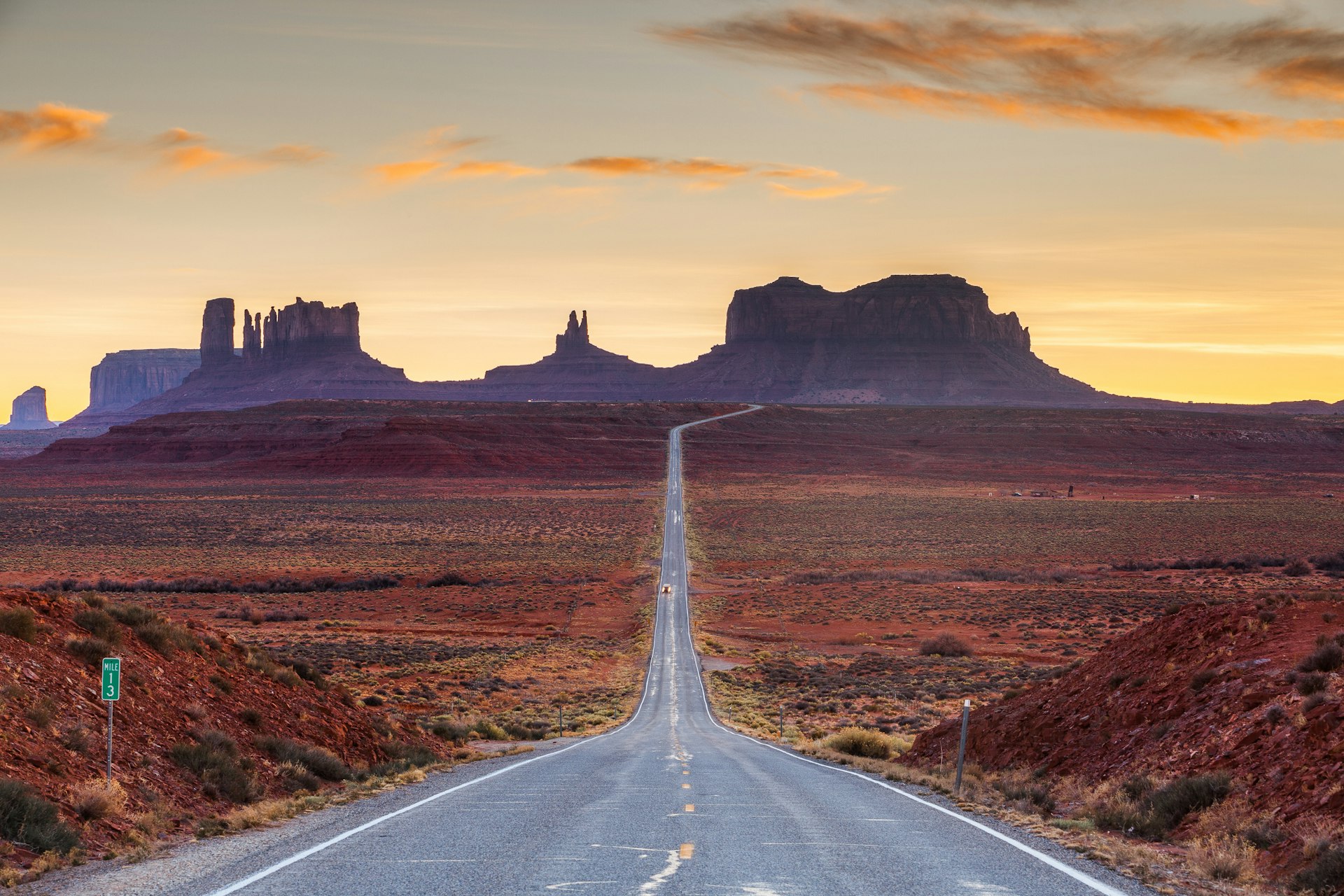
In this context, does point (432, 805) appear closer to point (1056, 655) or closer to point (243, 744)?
point (243, 744)

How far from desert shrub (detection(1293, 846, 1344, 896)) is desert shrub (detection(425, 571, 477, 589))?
61859 millimetres

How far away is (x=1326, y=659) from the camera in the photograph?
482 inches

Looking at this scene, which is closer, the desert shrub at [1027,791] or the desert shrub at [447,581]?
the desert shrub at [1027,791]

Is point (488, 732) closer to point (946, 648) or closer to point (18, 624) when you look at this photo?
point (18, 624)

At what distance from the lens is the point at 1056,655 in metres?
44.3

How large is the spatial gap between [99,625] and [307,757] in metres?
3.31

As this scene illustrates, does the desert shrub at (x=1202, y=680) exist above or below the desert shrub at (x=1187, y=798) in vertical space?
above

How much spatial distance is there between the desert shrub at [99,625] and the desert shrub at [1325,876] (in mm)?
13901

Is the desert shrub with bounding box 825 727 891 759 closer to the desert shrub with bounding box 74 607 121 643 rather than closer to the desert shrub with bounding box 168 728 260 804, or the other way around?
the desert shrub with bounding box 168 728 260 804

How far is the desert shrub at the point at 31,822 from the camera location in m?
9.38

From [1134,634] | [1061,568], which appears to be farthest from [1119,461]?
[1134,634]

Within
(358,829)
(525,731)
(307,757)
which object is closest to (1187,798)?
(358,829)

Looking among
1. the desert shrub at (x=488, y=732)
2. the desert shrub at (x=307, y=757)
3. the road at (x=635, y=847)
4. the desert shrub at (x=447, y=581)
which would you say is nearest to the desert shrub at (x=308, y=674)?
the desert shrub at (x=307, y=757)

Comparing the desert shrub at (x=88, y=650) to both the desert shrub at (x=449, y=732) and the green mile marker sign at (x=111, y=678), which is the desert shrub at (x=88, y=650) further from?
the desert shrub at (x=449, y=732)
